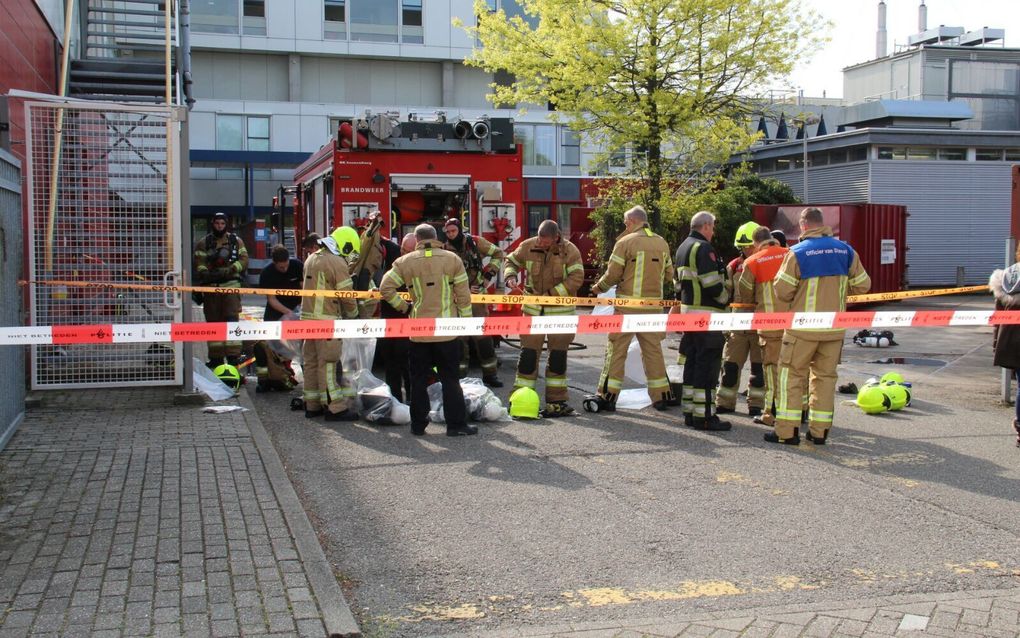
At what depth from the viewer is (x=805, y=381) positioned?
25.9 feet

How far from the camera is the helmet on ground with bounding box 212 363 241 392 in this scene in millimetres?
10336

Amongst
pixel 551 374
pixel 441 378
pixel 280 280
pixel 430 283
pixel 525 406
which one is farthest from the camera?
pixel 280 280

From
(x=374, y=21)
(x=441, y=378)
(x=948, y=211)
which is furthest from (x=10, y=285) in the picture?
(x=374, y=21)

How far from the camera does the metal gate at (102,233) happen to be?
9094 millimetres

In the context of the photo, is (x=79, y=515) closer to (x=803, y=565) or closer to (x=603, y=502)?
(x=603, y=502)

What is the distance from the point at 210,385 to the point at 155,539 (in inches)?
196

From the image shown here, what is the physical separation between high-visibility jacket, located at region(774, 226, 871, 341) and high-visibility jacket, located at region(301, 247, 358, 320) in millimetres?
3832

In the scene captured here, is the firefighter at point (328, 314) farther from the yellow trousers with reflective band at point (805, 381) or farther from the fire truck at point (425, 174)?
the yellow trousers with reflective band at point (805, 381)

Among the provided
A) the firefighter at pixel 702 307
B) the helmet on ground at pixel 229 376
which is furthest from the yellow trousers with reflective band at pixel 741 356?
the helmet on ground at pixel 229 376

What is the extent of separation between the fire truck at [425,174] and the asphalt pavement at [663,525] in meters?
4.12

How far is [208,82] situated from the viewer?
Result: 4094cm

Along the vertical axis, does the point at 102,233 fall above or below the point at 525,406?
above

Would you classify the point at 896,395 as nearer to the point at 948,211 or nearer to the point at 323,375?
the point at 323,375

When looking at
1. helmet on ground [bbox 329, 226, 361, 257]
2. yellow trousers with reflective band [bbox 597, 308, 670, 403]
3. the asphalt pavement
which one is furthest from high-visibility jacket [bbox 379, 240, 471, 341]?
yellow trousers with reflective band [bbox 597, 308, 670, 403]
